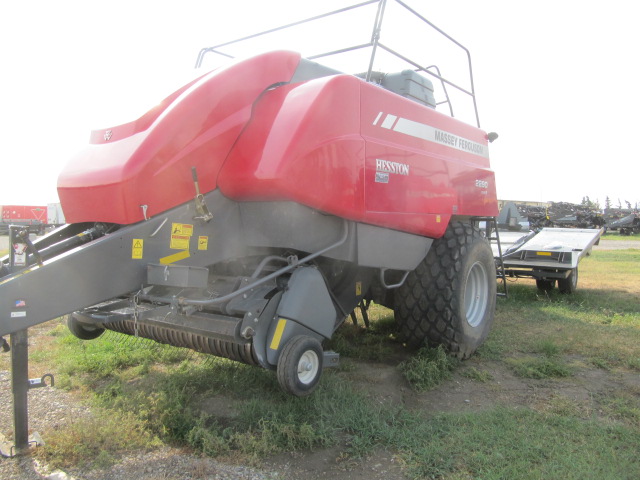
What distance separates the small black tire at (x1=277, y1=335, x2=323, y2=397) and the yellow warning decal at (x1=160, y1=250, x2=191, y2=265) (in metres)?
0.80

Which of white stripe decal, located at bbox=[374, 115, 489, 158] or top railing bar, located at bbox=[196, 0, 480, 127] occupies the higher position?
top railing bar, located at bbox=[196, 0, 480, 127]

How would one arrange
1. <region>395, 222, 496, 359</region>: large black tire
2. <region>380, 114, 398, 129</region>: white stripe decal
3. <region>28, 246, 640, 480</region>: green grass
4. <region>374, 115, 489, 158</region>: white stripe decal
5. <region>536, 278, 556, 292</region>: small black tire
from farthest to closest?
<region>536, 278, 556, 292</region>: small black tire
<region>395, 222, 496, 359</region>: large black tire
<region>374, 115, 489, 158</region>: white stripe decal
<region>380, 114, 398, 129</region>: white stripe decal
<region>28, 246, 640, 480</region>: green grass

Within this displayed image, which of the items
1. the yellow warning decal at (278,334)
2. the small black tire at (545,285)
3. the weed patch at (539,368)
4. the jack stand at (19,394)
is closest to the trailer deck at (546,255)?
the small black tire at (545,285)

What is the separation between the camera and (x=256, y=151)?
3.06 metres

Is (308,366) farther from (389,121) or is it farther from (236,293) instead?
(389,121)

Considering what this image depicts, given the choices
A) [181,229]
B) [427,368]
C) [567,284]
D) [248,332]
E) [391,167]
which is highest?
[391,167]

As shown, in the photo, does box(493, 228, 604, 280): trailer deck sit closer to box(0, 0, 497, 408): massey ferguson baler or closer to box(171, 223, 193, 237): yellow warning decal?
box(0, 0, 497, 408): massey ferguson baler

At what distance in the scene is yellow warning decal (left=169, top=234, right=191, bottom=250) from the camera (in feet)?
9.77

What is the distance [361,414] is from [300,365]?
1.82ft

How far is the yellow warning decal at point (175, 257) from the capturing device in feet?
9.70

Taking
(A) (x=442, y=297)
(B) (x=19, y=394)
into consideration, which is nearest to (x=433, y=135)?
(A) (x=442, y=297)

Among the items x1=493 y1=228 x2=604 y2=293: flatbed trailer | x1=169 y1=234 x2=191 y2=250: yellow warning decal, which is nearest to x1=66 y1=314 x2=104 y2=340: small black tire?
x1=169 y1=234 x2=191 y2=250: yellow warning decal

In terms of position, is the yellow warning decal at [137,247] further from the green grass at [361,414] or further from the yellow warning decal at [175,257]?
the green grass at [361,414]

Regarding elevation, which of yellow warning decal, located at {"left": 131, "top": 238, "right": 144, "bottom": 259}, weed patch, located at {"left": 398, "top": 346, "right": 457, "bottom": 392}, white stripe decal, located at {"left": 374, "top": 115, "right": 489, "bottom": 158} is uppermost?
white stripe decal, located at {"left": 374, "top": 115, "right": 489, "bottom": 158}
